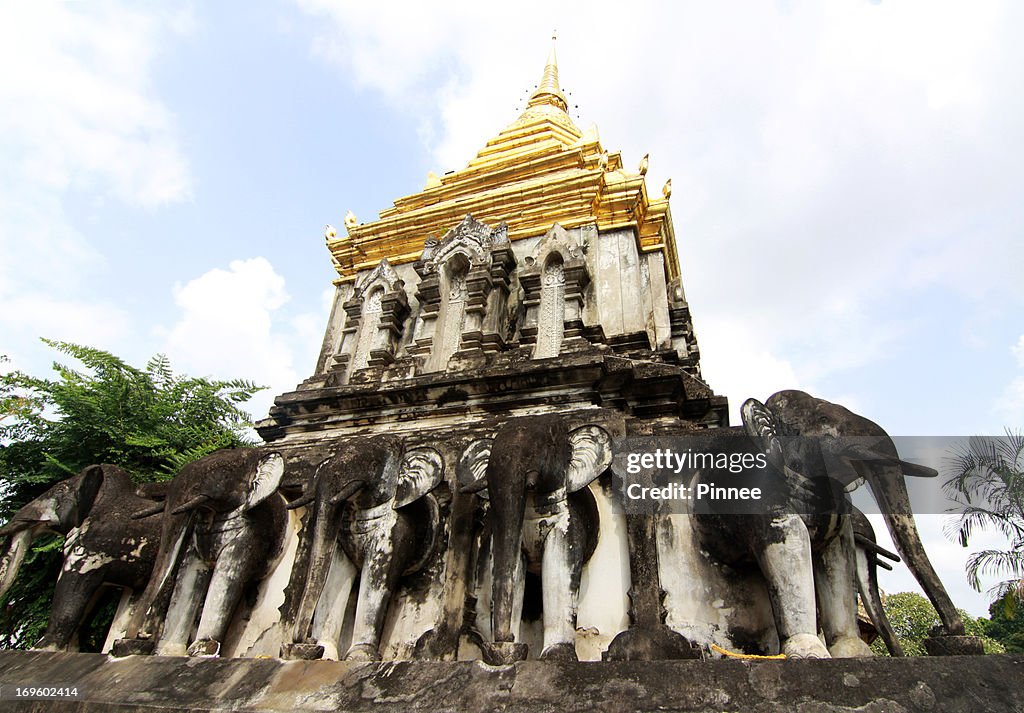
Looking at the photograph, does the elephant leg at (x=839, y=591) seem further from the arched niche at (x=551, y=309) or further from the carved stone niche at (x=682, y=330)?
the carved stone niche at (x=682, y=330)

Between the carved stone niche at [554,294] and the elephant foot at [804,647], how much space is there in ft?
14.3

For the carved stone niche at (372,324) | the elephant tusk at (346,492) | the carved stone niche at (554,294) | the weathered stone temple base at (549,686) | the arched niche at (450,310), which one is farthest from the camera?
the carved stone niche at (372,324)

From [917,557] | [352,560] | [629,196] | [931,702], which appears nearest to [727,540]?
[917,557]

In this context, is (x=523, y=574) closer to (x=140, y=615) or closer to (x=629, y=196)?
(x=140, y=615)

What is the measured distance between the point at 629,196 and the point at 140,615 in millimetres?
8244

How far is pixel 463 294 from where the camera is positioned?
394 inches

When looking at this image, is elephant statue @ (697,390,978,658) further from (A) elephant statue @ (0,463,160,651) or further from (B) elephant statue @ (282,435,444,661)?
(A) elephant statue @ (0,463,160,651)

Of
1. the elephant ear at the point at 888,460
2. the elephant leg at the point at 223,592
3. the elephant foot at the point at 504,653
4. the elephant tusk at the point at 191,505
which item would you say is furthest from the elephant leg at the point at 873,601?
the elephant tusk at the point at 191,505

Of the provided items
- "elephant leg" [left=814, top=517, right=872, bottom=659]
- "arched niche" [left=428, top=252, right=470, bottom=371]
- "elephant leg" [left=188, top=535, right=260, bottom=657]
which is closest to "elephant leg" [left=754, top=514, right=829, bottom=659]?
"elephant leg" [left=814, top=517, right=872, bottom=659]

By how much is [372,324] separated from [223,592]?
17.6 ft

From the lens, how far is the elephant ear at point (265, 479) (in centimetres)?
578

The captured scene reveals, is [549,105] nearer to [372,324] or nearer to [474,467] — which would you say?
[372,324]

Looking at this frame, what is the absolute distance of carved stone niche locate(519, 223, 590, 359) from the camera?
8453 millimetres

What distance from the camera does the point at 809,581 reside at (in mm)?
4453
